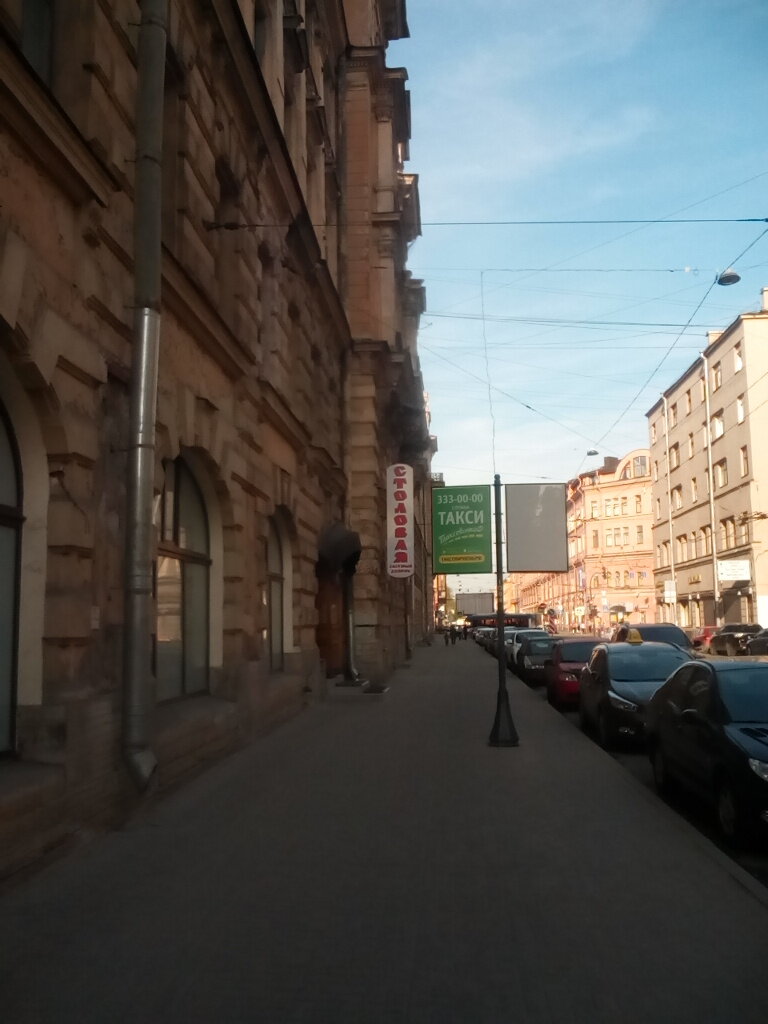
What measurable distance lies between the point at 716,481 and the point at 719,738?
53912mm

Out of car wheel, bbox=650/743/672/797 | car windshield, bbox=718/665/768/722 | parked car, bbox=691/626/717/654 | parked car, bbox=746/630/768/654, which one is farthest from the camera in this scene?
parked car, bbox=691/626/717/654

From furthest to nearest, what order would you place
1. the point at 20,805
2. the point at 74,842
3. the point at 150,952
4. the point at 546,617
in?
1. the point at 546,617
2. the point at 74,842
3. the point at 20,805
4. the point at 150,952

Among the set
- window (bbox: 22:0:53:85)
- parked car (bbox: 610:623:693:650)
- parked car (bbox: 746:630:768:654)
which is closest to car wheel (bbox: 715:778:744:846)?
window (bbox: 22:0:53:85)

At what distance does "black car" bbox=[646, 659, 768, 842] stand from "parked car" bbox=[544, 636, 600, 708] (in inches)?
373

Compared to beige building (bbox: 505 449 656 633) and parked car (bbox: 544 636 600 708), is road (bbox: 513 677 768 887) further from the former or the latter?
beige building (bbox: 505 449 656 633)

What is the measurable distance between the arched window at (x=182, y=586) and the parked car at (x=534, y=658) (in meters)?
16.3

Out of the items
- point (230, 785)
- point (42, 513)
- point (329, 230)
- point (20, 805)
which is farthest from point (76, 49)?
point (329, 230)

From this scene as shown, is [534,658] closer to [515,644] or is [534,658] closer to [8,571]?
[515,644]

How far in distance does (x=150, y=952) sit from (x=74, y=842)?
91.6 inches

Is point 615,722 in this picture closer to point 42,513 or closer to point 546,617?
point 42,513

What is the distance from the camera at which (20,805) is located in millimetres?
6285

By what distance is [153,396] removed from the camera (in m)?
8.70

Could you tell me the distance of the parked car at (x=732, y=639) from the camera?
1497 inches

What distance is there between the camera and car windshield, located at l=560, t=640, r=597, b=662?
20.6 metres
